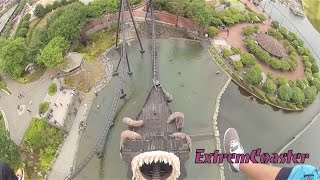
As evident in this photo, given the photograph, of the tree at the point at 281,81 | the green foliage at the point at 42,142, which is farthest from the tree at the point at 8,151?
the tree at the point at 281,81

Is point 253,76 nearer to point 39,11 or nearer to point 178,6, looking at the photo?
point 178,6

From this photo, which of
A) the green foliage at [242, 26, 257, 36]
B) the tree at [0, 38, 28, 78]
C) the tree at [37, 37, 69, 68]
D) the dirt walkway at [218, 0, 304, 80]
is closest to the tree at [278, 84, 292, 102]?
the dirt walkway at [218, 0, 304, 80]

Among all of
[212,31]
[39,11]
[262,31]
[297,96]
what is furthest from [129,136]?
→ [262,31]

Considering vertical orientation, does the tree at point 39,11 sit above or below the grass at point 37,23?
above

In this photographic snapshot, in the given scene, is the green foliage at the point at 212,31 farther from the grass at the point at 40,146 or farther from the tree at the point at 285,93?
the grass at the point at 40,146

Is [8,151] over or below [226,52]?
below

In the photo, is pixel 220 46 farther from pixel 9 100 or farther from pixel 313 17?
pixel 9 100

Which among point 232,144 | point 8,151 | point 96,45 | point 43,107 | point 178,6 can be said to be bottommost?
point 43,107

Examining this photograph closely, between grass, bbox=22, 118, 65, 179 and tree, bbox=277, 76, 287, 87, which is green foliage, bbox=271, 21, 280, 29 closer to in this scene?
tree, bbox=277, 76, 287, 87
